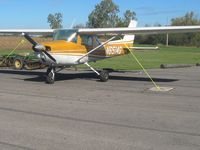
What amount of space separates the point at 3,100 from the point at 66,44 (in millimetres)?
5443

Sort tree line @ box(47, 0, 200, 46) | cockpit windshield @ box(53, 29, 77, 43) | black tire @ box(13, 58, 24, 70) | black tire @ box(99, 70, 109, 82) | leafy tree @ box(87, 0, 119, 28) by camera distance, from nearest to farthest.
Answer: black tire @ box(99, 70, 109, 82) → cockpit windshield @ box(53, 29, 77, 43) → black tire @ box(13, 58, 24, 70) → tree line @ box(47, 0, 200, 46) → leafy tree @ box(87, 0, 119, 28)

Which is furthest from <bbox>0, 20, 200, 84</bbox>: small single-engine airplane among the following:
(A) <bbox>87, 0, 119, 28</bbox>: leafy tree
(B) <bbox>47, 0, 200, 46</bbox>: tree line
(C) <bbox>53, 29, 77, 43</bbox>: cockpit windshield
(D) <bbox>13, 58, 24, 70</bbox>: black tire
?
(A) <bbox>87, 0, 119, 28</bbox>: leafy tree

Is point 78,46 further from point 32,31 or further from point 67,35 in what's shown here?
point 32,31

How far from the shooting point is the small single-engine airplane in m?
16.4

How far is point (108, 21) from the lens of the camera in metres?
151

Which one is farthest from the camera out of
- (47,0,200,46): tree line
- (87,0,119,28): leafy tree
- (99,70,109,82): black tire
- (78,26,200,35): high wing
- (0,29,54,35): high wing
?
(87,0,119,28): leafy tree

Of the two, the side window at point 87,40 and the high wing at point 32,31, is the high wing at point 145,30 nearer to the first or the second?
the side window at point 87,40

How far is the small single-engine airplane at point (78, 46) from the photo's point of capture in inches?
646

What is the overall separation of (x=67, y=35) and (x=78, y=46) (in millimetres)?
639

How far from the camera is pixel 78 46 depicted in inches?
696


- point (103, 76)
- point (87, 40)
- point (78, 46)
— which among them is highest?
point (87, 40)

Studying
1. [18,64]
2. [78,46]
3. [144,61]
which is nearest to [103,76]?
[78,46]

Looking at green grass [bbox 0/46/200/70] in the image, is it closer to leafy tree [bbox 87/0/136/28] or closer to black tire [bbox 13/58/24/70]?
black tire [bbox 13/58/24/70]

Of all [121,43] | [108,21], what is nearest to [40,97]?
[121,43]
